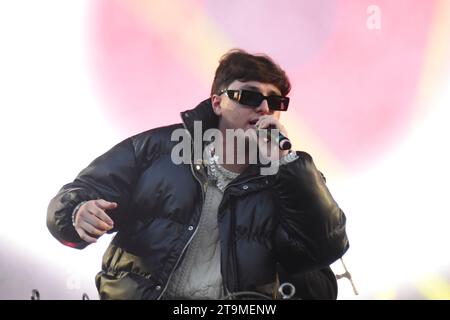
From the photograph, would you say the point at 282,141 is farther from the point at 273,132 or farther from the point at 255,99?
the point at 255,99

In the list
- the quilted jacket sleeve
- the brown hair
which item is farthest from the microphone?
the quilted jacket sleeve

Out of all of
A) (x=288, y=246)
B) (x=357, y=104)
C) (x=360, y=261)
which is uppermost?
(x=357, y=104)

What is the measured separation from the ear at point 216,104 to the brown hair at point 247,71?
0.02 meters

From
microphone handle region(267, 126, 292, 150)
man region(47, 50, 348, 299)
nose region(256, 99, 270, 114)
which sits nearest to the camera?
microphone handle region(267, 126, 292, 150)

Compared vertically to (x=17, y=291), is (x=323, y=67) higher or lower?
higher

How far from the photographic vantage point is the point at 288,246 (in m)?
2.06

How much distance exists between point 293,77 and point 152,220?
0.82 m

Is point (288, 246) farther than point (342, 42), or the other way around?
point (342, 42)

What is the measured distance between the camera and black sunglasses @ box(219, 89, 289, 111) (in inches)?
85.2

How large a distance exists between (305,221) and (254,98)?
1.70ft

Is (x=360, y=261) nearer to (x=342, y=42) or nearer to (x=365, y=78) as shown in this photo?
(x=365, y=78)

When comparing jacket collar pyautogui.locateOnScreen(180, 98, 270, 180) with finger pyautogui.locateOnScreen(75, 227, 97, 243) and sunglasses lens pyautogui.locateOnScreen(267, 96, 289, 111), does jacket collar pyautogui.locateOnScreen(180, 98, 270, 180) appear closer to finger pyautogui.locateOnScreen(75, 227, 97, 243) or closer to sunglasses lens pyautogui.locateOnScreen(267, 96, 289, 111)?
sunglasses lens pyautogui.locateOnScreen(267, 96, 289, 111)
